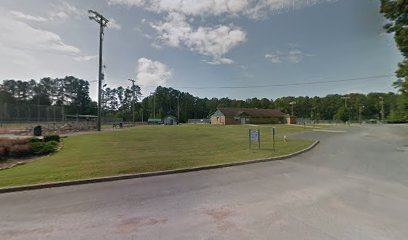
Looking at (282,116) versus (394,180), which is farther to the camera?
(282,116)

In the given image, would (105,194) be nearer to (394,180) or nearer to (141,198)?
(141,198)

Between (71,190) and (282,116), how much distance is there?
88.7 metres

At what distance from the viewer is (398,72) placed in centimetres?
1967

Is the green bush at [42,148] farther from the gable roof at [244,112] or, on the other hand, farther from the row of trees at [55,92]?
the row of trees at [55,92]

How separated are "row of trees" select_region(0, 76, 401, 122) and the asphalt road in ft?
326

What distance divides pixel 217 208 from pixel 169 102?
407ft

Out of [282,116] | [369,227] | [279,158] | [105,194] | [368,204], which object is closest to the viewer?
[369,227]

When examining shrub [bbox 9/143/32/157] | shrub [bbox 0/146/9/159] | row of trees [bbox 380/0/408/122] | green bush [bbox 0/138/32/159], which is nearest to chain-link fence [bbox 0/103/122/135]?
green bush [bbox 0/138/32/159]

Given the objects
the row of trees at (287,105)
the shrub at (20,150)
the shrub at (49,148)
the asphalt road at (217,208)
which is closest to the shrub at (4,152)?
the shrub at (20,150)

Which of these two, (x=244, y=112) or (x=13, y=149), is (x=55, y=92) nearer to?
(x=244, y=112)

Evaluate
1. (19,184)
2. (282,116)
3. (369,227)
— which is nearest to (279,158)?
(369,227)

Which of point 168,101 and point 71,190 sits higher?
point 168,101

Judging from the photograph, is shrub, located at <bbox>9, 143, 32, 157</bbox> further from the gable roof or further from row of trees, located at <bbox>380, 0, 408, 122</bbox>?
the gable roof

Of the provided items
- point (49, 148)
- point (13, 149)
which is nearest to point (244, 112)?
point (49, 148)
